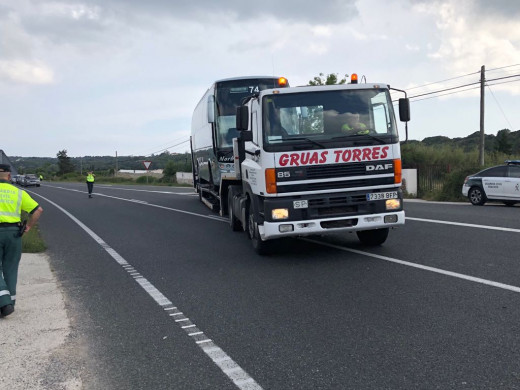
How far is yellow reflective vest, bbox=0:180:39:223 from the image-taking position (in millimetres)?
5719

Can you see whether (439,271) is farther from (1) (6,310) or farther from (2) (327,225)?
(1) (6,310)

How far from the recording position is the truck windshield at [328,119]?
25.8 feet

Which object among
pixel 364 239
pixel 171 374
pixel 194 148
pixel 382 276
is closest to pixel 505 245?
pixel 364 239

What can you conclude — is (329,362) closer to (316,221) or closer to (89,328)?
(89,328)

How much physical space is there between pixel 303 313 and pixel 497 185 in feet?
44.5

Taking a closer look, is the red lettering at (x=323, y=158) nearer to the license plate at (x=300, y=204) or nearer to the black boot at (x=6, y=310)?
the license plate at (x=300, y=204)

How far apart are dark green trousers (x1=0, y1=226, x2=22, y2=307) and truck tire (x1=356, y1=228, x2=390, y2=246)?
19.2 ft

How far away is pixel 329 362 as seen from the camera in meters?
4.13

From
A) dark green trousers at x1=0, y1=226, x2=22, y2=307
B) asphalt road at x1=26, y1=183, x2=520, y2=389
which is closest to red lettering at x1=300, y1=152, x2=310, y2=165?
asphalt road at x1=26, y1=183, x2=520, y2=389

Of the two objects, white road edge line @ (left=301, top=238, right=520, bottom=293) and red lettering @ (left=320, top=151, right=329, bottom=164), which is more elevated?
red lettering @ (left=320, top=151, right=329, bottom=164)

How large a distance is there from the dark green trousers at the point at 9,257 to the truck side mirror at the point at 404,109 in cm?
585

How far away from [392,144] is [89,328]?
518 cm

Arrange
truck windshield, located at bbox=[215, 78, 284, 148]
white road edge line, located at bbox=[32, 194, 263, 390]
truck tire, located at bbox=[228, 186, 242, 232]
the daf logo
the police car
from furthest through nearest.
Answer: the police car, truck windshield, located at bbox=[215, 78, 284, 148], truck tire, located at bbox=[228, 186, 242, 232], the daf logo, white road edge line, located at bbox=[32, 194, 263, 390]

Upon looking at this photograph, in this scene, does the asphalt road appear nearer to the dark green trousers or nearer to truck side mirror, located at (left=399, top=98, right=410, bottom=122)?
the dark green trousers
